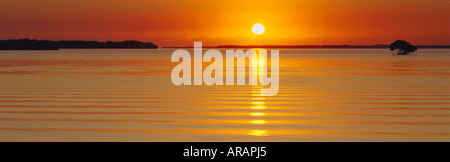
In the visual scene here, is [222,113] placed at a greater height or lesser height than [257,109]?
lesser

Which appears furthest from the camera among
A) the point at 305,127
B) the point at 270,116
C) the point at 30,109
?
the point at 30,109

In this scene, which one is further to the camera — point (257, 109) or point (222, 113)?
point (257, 109)

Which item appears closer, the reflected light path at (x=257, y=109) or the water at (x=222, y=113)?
the water at (x=222, y=113)

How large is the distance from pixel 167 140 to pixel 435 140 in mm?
5042

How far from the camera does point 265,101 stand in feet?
61.6

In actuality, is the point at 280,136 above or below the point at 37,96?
below

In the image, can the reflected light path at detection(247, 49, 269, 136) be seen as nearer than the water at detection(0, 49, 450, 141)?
No
